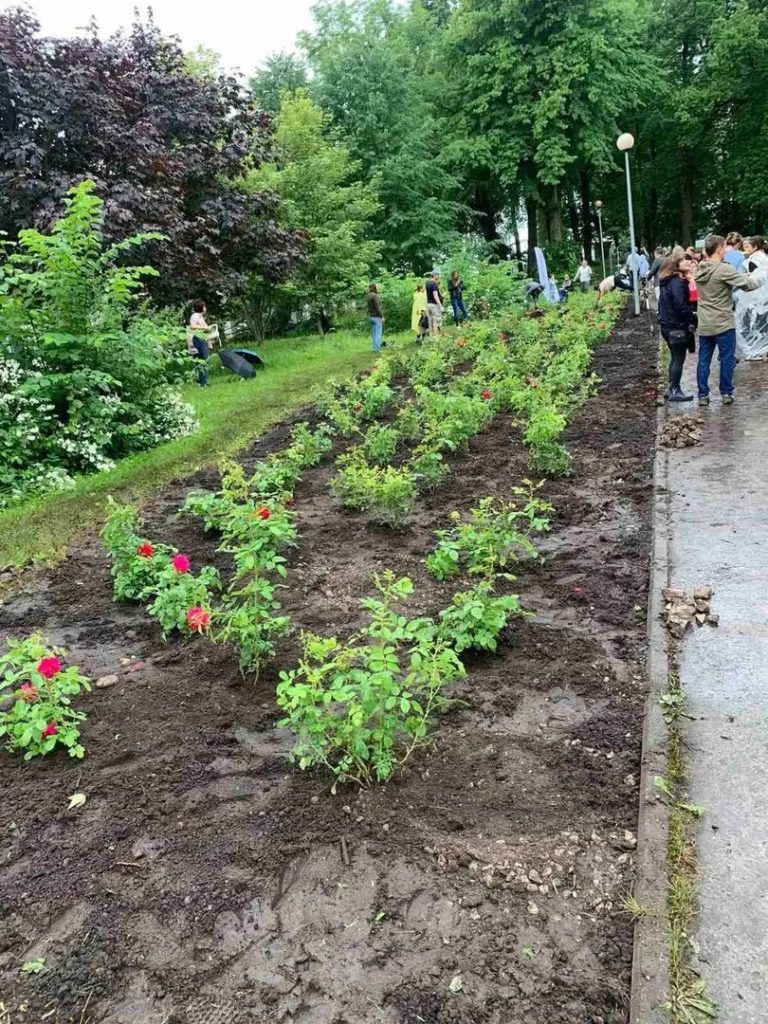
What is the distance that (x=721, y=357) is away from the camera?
27.0 feet

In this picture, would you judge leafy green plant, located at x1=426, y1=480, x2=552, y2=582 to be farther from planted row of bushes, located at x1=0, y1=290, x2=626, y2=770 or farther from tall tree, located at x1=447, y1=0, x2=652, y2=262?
tall tree, located at x1=447, y1=0, x2=652, y2=262

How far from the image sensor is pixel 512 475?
6.75m

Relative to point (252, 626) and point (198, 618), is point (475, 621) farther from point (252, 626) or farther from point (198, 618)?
point (198, 618)

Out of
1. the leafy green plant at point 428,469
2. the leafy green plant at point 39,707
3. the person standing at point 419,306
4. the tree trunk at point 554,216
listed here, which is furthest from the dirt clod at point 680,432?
the tree trunk at point 554,216

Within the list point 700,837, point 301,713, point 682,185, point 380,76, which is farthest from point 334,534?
point 682,185

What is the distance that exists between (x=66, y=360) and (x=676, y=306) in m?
7.29

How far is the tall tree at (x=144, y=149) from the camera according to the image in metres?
12.3

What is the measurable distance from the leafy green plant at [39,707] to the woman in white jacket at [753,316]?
404 inches

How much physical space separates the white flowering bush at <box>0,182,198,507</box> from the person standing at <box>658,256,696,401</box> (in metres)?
5.99

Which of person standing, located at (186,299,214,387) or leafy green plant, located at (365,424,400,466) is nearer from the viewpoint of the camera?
leafy green plant, located at (365,424,400,466)

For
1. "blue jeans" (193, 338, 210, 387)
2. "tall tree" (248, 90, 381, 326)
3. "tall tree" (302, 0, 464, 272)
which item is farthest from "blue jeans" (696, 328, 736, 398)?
"tall tree" (302, 0, 464, 272)

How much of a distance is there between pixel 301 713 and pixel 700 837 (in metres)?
1.49

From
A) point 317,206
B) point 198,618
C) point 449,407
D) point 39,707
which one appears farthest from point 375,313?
point 39,707

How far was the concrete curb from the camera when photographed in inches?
76.3
